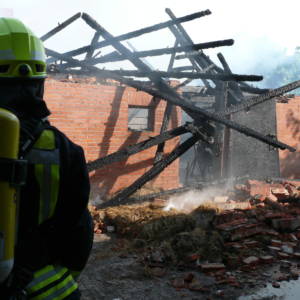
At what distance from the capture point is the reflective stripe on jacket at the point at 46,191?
1213mm

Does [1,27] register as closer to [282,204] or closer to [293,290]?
[293,290]

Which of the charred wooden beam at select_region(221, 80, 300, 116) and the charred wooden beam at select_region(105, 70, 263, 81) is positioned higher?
the charred wooden beam at select_region(105, 70, 263, 81)

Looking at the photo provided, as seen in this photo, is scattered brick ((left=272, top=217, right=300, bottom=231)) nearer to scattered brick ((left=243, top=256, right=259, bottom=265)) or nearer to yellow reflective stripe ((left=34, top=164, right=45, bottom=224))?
scattered brick ((left=243, top=256, right=259, bottom=265))

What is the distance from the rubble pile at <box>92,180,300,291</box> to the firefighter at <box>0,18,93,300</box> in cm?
303

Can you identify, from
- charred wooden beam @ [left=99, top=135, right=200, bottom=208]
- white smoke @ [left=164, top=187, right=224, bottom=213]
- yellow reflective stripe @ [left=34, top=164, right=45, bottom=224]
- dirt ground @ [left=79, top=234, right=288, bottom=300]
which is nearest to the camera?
yellow reflective stripe @ [left=34, top=164, right=45, bottom=224]

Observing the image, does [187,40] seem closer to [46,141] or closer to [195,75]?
[195,75]

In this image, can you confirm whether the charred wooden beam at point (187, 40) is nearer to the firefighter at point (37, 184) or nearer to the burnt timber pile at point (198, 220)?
the burnt timber pile at point (198, 220)

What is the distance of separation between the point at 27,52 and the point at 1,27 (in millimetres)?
128

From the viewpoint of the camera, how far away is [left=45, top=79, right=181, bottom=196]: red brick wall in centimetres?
797

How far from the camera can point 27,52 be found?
1313 millimetres

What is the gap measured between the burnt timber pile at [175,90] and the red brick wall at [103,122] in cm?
60

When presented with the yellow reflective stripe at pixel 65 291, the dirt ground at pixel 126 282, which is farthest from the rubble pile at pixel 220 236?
the yellow reflective stripe at pixel 65 291

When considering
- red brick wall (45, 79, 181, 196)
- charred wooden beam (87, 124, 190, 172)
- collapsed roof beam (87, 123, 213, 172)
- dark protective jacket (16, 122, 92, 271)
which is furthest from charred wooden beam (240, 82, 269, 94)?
dark protective jacket (16, 122, 92, 271)

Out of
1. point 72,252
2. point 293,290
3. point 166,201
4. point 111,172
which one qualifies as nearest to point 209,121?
point 166,201
